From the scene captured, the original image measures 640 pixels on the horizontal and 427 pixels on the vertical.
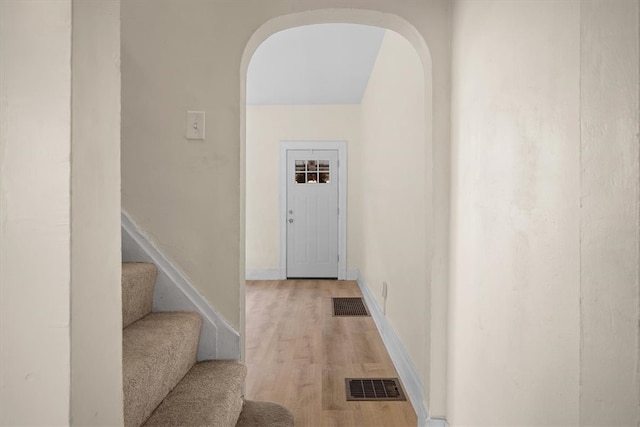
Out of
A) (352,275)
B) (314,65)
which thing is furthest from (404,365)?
(352,275)

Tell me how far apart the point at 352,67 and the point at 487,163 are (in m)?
3.77

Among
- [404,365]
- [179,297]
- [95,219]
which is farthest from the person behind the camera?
[404,365]

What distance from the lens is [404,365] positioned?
3039 millimetres

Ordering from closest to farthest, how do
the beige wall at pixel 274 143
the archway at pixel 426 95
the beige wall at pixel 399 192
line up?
the archway at pixel 426 95
the beige wall at pixel 399 192
the beige wall at pixel 274 143

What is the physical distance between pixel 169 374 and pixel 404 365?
67.4 inches

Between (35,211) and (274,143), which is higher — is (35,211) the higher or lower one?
the lower one

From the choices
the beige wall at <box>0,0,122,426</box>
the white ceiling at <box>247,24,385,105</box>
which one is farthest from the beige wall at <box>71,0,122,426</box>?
the white ceiling at <box>247,24,385,105</box>

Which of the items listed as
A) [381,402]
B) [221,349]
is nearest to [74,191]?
[221,349]

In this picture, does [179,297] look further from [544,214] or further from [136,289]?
[544,214]

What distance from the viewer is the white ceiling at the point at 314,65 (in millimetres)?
4090

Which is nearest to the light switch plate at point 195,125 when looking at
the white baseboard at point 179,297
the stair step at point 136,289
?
the white baseboard at point 179,297

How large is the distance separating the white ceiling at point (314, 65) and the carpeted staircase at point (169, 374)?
274cm

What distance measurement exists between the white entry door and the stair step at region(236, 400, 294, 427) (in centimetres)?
469

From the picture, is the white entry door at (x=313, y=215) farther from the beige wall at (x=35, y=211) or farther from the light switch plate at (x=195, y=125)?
the beige wall at (x=35, y=211)
